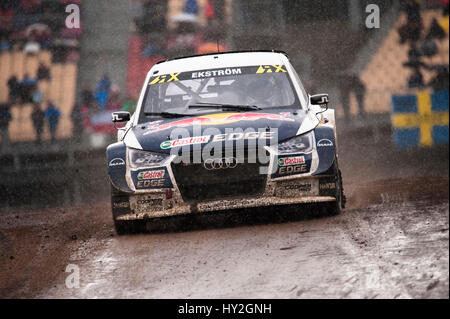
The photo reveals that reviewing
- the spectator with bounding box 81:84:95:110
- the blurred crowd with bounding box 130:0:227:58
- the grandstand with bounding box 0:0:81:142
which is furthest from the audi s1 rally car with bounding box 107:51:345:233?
the blurred crowd with bounding box 130:0:227:58

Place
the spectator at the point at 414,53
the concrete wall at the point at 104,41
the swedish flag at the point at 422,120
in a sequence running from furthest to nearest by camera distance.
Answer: the concrete wall at the point at 104,41 → the spectator at the point at 414,53 → the swedish flag at the point at 422,120

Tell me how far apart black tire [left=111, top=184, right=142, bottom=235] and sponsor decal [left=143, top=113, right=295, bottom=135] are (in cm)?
61

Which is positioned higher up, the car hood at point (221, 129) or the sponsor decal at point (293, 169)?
the car hood at point (221, 129)

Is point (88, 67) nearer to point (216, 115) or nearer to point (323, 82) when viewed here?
point (323, 82)

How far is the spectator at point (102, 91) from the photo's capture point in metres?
20.4

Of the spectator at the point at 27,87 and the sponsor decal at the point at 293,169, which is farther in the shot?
the spectator at the point at 27,87

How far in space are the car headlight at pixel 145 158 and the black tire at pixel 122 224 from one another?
28 cm

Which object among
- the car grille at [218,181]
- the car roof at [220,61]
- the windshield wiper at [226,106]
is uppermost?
the car roof at [220,61]

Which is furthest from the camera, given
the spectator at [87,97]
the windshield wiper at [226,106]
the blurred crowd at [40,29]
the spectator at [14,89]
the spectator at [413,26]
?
the blurred crowd at [40,29]

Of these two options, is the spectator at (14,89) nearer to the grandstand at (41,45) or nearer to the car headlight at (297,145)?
the grandstand at (41,45)

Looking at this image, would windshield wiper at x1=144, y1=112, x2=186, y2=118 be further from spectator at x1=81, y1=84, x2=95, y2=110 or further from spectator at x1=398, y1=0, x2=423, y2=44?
spectator at x1=398, y1=0, x2=423, y2=44

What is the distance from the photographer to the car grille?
6.95m

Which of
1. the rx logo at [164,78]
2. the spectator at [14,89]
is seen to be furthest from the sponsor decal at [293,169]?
the spectator at [14,89]

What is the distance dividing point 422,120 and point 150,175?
32.5ft
